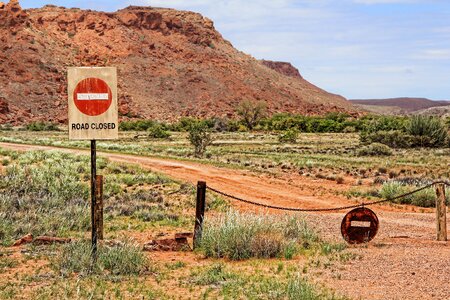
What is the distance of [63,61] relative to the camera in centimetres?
10556

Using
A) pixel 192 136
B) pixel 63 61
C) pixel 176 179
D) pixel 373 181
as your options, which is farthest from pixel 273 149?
pixel 63 61

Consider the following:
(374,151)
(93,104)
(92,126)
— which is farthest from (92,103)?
(374,151)

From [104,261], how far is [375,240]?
222 inches

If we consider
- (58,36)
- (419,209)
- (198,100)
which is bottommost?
(419,209)

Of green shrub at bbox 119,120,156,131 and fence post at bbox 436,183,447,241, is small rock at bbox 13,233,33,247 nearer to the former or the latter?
fence post at bbox 436,183,447,241

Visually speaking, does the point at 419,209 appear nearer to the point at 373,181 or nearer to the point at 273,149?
the point at 373,181

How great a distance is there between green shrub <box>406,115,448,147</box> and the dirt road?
2599 centimetres

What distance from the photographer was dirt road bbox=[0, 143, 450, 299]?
8.73 metres

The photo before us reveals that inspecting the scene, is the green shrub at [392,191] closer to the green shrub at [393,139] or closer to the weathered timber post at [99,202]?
the weathered timber post at [99,202]

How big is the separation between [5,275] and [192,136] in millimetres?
29796

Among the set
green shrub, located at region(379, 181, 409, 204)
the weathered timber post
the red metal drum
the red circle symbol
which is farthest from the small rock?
green shrub, located at region(379, 181, 409, 204)

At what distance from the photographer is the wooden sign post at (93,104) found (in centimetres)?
966

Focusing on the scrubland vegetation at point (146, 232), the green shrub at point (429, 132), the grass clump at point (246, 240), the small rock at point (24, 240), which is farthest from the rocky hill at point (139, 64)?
the grass clump at point (246, 240)

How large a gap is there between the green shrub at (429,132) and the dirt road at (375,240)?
25988 millimetres
